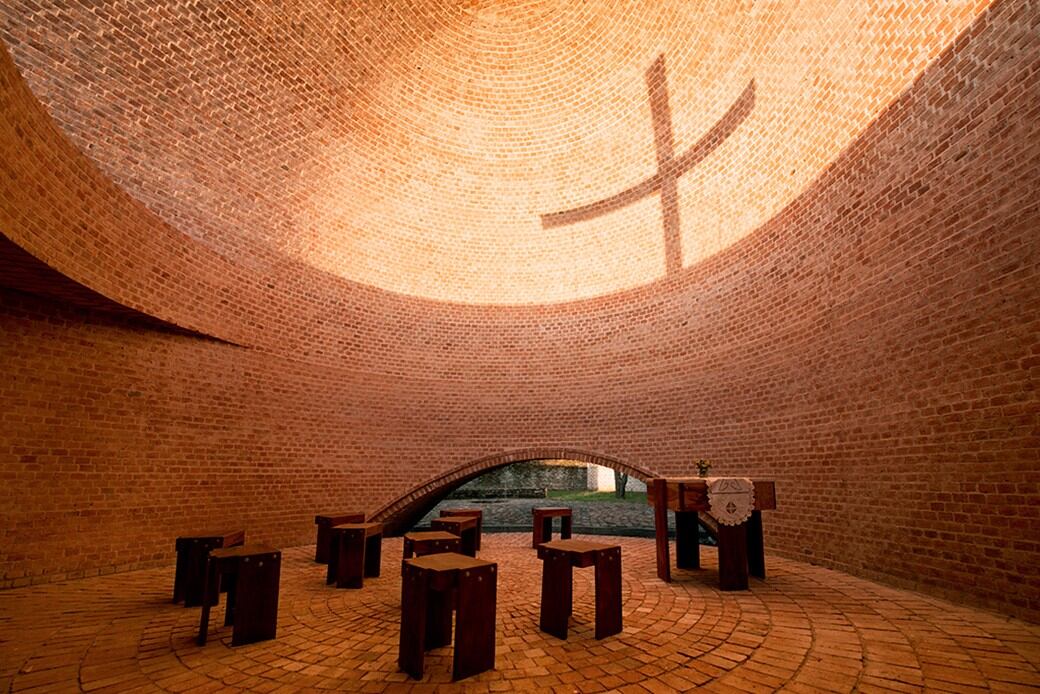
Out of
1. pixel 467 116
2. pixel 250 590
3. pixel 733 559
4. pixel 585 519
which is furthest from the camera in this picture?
pixel 585 519

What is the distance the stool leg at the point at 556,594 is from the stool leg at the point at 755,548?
2.79 metres

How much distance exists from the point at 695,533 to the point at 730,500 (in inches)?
47.4

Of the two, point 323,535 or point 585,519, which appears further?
point 585,519

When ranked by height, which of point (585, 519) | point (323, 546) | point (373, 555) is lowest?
point (585, 519)

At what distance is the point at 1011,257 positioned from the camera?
388cm

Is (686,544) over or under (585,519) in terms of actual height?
over

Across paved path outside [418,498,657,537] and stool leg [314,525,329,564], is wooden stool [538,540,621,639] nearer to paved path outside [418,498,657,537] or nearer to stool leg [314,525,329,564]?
stool leg [314,525,329,564]

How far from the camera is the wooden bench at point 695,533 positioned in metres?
4.79

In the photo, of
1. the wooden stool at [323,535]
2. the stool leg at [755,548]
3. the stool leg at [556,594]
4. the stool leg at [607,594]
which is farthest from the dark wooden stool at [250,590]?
the stool leg at [755,548]

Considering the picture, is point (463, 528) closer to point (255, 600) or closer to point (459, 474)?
point (255, 600)

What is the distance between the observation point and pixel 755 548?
5.38 metres

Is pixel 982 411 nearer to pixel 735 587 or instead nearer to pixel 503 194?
pixel 735 587

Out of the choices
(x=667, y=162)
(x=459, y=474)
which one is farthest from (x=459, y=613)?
(x=667, y=162)

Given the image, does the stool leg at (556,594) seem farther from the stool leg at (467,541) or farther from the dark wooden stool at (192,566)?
the dark wooden stool at (192,566)
